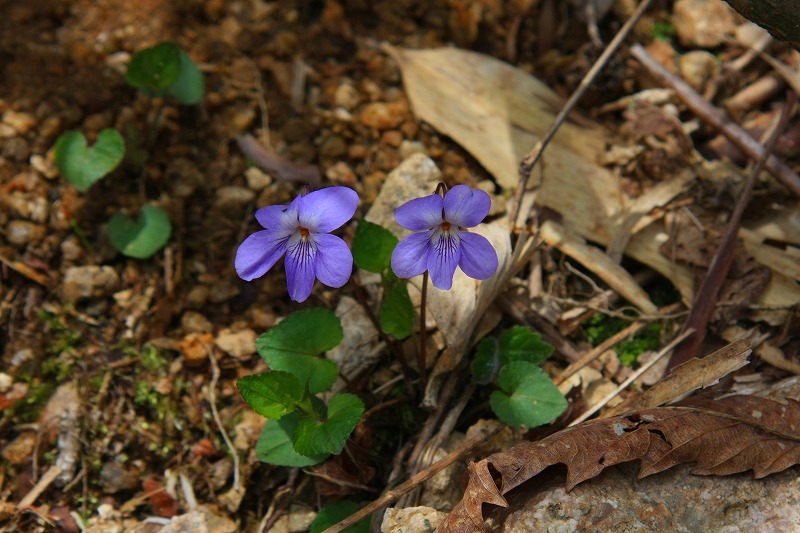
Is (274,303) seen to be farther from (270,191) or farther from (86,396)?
(86,396)

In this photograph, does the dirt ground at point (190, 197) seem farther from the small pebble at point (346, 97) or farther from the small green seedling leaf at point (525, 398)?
the small green seedling leaf at point (525, 398)

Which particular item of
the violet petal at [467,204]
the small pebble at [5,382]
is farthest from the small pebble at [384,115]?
the small pebble at [5,382]

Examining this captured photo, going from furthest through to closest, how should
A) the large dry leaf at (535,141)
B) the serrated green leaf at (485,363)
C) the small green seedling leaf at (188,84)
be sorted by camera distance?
1. the small green seedling leaf at (188,84)
2. the large dry leaf at (535,141)
3. the serrated green leaf at (485,363)

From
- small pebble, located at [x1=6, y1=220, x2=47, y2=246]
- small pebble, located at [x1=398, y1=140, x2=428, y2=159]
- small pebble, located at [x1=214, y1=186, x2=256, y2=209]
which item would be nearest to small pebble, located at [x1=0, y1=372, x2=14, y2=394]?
small pebble, located at [x1=6, y1=220, x2=47, y2=246]

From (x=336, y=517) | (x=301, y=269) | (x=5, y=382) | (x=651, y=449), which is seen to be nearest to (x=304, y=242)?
(x=301, y=269)

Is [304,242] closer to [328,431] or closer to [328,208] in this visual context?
[328,208]

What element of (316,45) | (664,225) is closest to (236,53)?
(316,45)

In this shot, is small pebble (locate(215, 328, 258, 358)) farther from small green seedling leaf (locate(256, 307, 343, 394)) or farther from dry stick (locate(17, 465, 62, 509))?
dry stick (locate(17, 465, 62, 509))
